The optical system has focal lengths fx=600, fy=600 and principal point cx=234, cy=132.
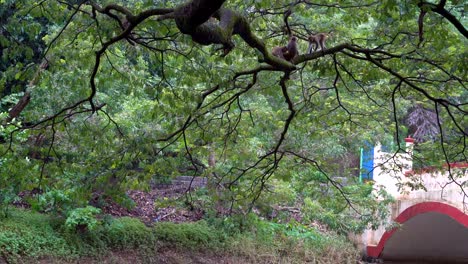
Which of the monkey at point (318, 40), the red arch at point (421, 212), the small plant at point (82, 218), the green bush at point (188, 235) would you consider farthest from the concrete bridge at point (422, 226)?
the monkey at point (318, 40)

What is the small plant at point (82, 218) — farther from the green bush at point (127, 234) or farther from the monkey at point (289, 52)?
the monkey at point (289, 52)

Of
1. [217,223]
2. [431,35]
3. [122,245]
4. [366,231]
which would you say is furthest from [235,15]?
[366,231]

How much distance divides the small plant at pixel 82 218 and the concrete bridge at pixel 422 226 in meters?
5.39

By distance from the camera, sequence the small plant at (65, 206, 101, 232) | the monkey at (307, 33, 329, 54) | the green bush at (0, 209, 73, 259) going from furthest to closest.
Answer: the small plant at (65, 206, 101, 232) → the green bush at (0, 209, 73, 259) → the monkey at (307, 33, 329, 54)

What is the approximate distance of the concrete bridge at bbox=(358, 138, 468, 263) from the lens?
11.5 metres

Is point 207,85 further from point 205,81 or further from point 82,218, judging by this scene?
point 82,218

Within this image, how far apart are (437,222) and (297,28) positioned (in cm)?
927

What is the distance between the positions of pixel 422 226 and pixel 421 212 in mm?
2716

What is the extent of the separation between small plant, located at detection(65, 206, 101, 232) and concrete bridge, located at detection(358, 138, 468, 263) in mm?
5394

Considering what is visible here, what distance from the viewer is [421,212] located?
1275 centimetres

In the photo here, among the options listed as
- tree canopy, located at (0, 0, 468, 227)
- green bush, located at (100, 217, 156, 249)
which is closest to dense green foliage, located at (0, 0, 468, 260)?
tree canopy, located at (0, 0, 468, 227)

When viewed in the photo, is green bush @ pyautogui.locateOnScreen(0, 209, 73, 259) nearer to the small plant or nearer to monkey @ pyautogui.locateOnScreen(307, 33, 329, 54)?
the small plant

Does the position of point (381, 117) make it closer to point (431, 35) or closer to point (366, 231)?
point (431, 35)

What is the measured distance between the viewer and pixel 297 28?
7449mm
